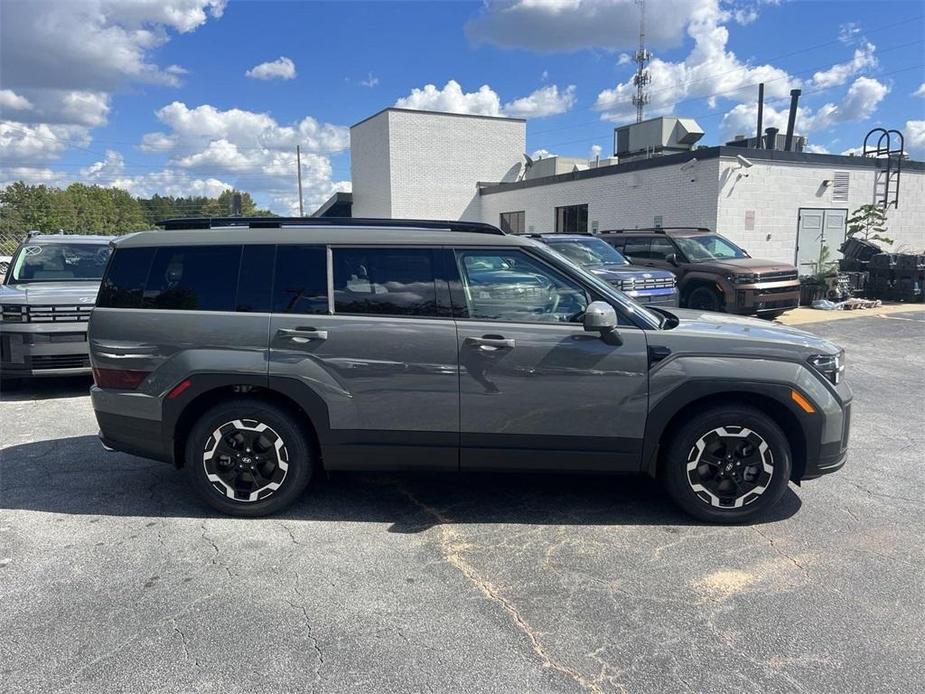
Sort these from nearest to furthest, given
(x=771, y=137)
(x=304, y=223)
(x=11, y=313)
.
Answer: (x=304, y=223)
(x=11, y=313)
(x=771, y=137)

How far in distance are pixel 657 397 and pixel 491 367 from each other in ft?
3.29

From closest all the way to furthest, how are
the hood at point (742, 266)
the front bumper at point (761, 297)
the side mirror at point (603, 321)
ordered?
the side mirror at point (603, 321) < the front bumper at point (761, 297) < the hood at point (742, 266)

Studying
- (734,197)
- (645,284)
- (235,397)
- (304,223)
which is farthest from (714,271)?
(235,397)

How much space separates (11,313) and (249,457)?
493 cm

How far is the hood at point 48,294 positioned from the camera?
23.7 ft

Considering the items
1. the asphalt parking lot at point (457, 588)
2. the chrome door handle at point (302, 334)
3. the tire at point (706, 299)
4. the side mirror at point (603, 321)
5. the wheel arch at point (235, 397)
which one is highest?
the side mirror at point (603, 321)

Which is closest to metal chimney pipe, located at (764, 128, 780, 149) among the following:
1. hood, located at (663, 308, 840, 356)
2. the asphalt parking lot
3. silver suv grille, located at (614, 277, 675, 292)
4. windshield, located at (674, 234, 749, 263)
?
windshield, located at (674, 234, 749, 263)

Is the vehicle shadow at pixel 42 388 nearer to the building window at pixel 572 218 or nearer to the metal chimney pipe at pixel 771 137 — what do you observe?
the building window at pixel 572 218

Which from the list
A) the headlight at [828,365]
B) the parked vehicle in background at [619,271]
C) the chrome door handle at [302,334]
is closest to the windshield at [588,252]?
the parked vehicle in background at [619,271]

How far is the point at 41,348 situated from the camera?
23.7 ft

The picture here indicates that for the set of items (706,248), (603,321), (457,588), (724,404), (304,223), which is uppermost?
(706,248)

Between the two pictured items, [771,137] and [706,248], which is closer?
[706,248]

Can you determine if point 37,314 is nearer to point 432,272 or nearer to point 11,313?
point 11,313

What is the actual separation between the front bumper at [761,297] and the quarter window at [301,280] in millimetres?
10077
